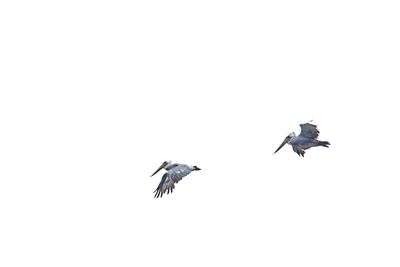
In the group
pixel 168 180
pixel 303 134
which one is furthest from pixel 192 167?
pixel 303 134

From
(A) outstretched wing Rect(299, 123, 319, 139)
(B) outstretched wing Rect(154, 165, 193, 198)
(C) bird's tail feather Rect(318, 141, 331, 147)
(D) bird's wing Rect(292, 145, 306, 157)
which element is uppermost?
(A) outstretched wing Rect(299, 123, 319, 139)

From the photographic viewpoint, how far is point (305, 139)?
51.4m

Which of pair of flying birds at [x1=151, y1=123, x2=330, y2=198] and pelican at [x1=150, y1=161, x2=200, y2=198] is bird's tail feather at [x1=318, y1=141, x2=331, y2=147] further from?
pelican at [x1=150, y1=161, x2=200, y2=198]

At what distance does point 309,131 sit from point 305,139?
0.56 m

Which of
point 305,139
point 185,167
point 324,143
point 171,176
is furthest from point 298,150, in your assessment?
point 171,176

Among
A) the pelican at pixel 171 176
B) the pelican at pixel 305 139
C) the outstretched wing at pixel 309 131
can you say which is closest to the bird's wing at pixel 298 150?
the pelican at pixel 305 139

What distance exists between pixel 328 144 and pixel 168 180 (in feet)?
21.7

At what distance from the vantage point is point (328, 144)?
5050 cm

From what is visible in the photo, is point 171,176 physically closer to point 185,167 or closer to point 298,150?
point 185,167

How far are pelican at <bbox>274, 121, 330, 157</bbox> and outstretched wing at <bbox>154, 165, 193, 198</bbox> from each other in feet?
15.1

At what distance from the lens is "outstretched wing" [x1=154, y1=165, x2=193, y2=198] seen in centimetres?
5038

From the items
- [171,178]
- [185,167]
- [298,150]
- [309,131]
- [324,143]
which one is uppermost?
[309,131]

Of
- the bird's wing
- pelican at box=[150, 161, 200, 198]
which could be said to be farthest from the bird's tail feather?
pelican at box=[150, 161, 200, 198]

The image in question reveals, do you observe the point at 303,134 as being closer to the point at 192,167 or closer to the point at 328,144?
the point at 328,144
